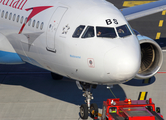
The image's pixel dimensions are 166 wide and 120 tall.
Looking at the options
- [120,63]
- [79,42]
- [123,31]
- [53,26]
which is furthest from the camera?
[53,26]

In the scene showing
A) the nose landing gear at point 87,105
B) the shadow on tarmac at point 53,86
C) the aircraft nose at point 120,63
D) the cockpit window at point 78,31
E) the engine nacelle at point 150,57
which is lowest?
the shadow on tarmac at point 53,86

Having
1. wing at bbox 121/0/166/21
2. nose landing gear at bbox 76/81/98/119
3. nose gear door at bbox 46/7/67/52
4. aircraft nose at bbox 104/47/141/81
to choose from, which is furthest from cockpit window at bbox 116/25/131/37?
wing at bbox 121/0/166/21

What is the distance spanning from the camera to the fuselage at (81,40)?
11.2m

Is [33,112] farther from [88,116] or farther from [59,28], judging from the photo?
[59,28]

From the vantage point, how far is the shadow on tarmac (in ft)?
52.9

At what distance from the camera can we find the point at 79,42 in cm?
1166

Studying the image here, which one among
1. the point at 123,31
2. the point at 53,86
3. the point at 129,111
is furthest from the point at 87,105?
the point at 53,86

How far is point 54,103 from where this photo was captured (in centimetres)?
1552

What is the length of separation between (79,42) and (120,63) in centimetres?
171

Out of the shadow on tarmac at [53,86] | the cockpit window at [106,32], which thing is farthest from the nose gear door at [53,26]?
the shadow on tarmac at [53,86]

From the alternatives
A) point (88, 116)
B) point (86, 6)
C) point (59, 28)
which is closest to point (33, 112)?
point (88, 116)

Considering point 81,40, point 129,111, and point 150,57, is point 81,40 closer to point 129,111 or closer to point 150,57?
point 129,111

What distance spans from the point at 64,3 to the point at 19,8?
2.91 meters

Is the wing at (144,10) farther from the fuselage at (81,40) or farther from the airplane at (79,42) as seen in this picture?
the fuselage at (81,40)
